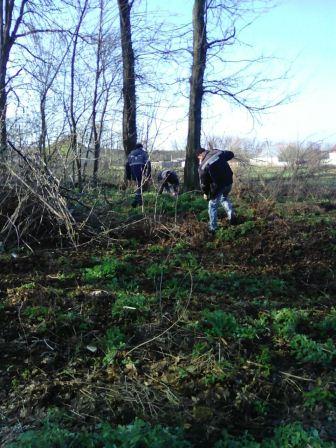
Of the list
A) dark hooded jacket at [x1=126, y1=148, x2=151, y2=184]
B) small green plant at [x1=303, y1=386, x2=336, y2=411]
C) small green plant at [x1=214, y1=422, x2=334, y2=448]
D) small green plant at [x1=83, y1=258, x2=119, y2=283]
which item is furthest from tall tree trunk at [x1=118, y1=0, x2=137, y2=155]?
small green plant at [x1=214, y1=422, x2=334, y2=448]

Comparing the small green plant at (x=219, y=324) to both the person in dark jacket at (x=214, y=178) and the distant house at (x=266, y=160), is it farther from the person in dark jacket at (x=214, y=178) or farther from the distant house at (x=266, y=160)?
the distant house at (x=266, y=160)

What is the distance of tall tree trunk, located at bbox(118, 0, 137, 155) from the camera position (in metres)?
15.7

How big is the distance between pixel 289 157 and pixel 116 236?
8666 mm

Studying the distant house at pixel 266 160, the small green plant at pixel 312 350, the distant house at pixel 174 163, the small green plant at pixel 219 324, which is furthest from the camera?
the distant house at pixel 266 160

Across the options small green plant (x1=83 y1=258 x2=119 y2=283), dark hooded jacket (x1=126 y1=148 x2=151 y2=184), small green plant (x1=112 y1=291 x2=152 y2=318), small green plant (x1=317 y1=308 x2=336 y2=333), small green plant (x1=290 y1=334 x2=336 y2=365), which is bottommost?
small green plant (x1=290 y1=334 x2=336 y2=365)

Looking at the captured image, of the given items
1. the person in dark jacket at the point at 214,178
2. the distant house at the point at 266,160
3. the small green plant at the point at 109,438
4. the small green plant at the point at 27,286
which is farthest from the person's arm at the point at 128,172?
the small green plant at the point at 109,438

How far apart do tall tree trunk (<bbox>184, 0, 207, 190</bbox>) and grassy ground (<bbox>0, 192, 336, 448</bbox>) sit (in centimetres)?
656

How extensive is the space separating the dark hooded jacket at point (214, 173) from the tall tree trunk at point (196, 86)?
16.5 feet

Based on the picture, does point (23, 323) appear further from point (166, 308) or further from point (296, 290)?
point (296, 290)

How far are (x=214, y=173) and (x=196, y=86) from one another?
621cm

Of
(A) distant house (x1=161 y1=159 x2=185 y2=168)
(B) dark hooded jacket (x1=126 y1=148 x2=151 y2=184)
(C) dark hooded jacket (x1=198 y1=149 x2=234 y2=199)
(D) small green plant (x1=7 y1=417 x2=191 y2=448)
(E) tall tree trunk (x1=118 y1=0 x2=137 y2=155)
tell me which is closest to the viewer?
(D) small green plant (x1=7 y1=417 x2=191 y2=448)

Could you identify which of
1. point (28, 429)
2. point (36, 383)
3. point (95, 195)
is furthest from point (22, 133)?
point (28, 429)

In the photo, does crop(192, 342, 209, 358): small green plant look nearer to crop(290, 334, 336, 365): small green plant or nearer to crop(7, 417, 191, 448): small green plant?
crop(290, 334, 336, 365): small green plant

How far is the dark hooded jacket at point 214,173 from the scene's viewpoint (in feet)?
27.2
